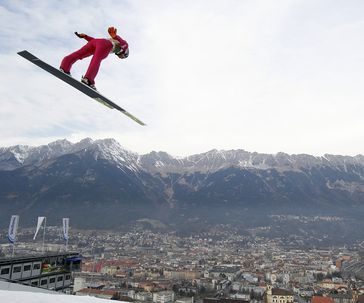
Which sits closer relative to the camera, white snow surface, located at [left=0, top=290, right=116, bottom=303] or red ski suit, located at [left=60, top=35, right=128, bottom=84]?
white snow surface, located at [left=0, top=290, right=116, bottom=303]

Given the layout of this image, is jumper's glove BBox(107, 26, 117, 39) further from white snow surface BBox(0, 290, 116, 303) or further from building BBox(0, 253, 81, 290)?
building BBox(0, 253, 81, 290)

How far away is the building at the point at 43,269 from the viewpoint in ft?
91.6

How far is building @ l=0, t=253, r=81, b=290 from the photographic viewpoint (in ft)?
91.6

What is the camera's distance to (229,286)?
3346 inches

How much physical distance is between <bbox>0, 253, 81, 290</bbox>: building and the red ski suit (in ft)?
78.9

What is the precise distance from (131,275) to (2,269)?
67134 mm

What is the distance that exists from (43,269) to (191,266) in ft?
260

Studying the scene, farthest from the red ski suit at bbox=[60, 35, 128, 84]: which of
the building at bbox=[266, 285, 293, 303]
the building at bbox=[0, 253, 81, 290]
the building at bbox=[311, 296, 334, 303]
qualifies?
the building at bbox=[266, 285, 293, 303]

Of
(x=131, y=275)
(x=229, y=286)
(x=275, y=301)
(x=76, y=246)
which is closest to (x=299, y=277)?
(x=229, y=286)

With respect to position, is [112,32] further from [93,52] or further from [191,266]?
[191,266]

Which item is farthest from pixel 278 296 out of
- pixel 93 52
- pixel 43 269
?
pixel 93 52

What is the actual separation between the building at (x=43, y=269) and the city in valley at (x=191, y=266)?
3.2 inches

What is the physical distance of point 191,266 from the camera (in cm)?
10712

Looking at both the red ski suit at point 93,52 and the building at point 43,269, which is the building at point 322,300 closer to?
the building at point 43,269
